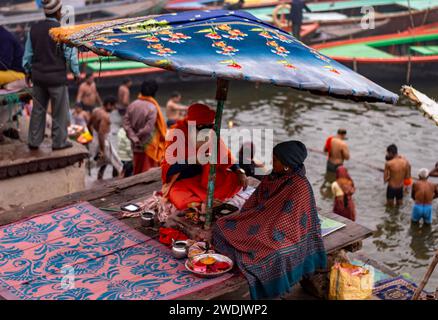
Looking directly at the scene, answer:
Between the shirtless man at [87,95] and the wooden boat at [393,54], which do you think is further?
the wooden boat at [393,54]

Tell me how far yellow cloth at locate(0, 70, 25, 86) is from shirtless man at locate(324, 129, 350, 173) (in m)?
6.49

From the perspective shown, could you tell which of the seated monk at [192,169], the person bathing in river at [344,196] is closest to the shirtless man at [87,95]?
the person bathing in river at [344,196]

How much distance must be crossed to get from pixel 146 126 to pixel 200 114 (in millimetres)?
3248

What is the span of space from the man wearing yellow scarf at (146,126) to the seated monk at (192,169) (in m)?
3.07

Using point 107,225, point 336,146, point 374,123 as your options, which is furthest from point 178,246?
point 374,123

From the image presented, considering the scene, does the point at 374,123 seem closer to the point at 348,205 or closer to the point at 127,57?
the point at 348,205

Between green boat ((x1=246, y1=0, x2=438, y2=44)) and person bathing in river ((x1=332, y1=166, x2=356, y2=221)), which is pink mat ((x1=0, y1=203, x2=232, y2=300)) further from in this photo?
green boat ((x1=246, y1=0, x2=438, y2=44))

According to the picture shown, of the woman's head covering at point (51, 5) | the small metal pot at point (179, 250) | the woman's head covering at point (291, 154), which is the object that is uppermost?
the woman's head covering at point (51, 5)

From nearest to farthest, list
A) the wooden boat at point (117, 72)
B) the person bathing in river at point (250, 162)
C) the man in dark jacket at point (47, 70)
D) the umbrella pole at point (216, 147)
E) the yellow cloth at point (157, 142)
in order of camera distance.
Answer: the umbrella pole at point (216, 147) < the man in dark jacket at point (47, 70) < the person bathing in river at point (250, 162) < the yellow cloth at point (157, 142) < the wooden boat at point (117, 72)

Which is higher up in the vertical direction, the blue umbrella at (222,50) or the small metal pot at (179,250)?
the blue umbrella at (222,50)

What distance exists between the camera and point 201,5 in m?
25.5

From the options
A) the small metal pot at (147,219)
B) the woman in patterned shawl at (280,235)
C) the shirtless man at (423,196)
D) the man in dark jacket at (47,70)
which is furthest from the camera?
the shirtless man at (423,196)

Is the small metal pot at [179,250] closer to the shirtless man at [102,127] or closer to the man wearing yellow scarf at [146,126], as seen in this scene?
the man wearing yellow scarf at [146,126]

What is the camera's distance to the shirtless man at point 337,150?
12.6m
